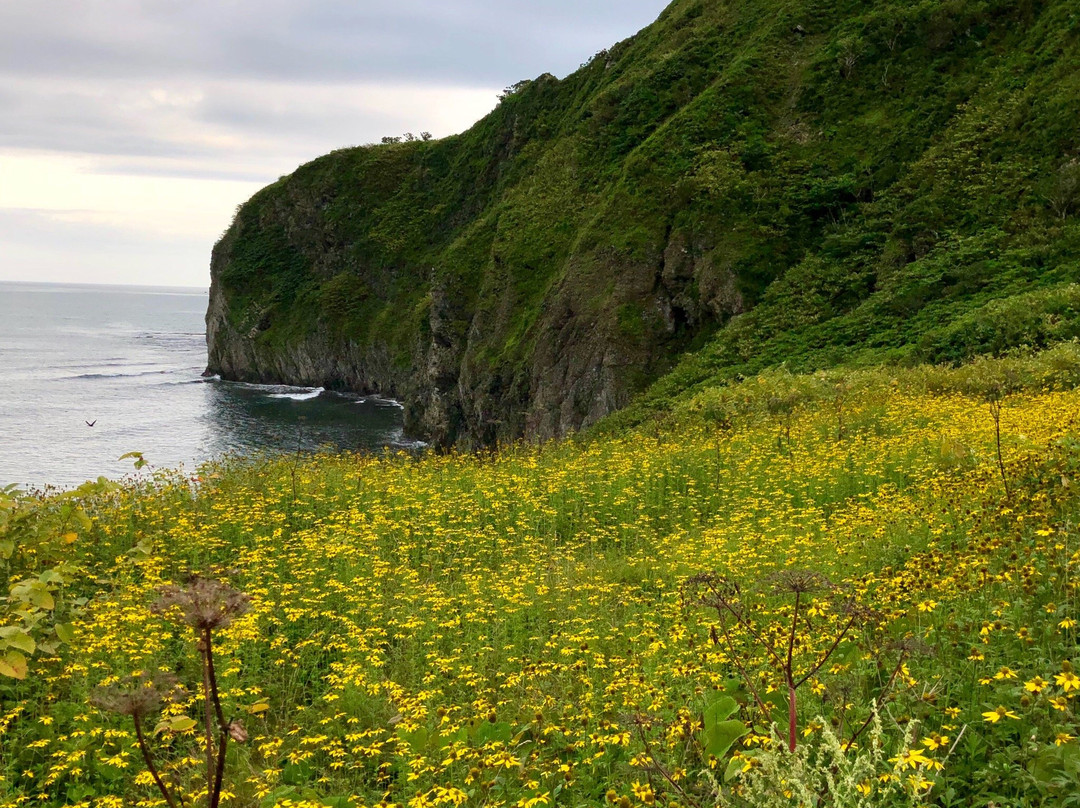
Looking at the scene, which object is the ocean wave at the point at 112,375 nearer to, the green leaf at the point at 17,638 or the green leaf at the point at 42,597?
the green leaf at the point at 42,597

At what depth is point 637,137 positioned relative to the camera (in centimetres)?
4247

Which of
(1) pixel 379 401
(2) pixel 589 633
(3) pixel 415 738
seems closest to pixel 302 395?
(1) pixel 379 401

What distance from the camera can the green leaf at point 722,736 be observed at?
362 centimetres

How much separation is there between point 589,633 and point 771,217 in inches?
1124

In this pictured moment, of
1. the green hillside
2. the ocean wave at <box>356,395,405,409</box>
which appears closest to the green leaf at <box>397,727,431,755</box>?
the green hillside

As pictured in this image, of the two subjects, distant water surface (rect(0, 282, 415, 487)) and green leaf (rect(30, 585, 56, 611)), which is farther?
distant water surface (rect(0, 282, 415, 487))

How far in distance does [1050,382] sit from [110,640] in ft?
48.1

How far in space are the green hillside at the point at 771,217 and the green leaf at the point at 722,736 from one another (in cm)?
1668

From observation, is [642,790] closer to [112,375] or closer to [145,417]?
[145,417]

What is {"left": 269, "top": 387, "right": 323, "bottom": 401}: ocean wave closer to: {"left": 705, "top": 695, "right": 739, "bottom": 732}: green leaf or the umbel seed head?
{"left": 705, "top": 695, "right": 739, "bottom": 732}: green leaf

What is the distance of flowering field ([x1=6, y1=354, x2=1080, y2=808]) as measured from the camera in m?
3.56

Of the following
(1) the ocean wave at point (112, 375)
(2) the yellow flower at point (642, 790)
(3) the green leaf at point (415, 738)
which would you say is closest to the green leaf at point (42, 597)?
Answer: (3) the green leaf at point (415, 738)

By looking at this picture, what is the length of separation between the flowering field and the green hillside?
470 inches

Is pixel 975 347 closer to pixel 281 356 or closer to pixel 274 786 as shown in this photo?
pixel 274 786
